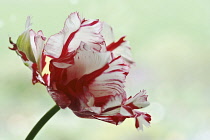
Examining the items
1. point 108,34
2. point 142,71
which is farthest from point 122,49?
point 142,71

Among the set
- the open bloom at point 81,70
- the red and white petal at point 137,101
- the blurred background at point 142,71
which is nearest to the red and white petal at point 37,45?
the open bloom at point 81,70

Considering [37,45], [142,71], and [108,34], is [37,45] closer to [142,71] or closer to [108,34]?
[108,34]

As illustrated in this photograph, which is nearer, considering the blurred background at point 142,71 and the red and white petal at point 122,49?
the red and white petal at point 122,49

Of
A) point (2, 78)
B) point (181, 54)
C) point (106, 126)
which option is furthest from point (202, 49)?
point (2, 78)

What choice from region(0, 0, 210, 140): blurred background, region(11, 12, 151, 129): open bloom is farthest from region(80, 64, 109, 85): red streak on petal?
region(0, 0, 210, 140): blurred background

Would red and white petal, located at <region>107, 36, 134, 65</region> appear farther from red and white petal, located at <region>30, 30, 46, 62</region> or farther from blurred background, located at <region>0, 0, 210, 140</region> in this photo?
blurred background, located at <region>0, 0, 210, 140</region>

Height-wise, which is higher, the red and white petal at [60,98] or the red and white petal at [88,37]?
the red and white petal at [88,37]

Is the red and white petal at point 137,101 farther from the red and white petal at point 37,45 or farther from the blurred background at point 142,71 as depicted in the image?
the blurred background at point 142,71
